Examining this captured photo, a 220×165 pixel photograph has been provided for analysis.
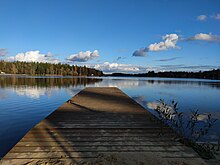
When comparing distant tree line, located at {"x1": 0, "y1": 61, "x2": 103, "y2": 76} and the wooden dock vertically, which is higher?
distant tree line, located at {"x1": 0, "y1": 61, "x2": 103, "y2": 76}

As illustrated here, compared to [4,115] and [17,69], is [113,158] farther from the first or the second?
[17,69]

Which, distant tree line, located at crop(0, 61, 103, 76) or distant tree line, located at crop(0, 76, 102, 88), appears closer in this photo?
distant tree line, located at crop(0, 76, 102, 88)

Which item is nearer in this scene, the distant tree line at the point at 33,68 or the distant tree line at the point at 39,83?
the distant tree line at the point at 39,83

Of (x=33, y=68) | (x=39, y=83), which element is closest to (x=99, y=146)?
(x=39, y=83)

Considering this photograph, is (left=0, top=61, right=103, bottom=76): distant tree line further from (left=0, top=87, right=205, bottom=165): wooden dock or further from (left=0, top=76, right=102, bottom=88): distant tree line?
(left=0, top=87, right=205, bottom=165): wooden dock

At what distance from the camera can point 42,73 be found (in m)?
115

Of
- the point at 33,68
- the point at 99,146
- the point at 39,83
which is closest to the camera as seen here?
the point at 99,146

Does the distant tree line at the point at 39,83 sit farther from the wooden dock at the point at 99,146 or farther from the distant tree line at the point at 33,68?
the distant tree line at the point at 33,68

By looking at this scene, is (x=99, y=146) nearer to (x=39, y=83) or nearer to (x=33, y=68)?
(x=39, y=83)

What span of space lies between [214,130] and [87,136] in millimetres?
6518

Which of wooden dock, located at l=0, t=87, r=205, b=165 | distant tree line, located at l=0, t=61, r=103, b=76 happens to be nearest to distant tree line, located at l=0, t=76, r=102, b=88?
wooden dock, located at l=0, t=87, r=205, b=165

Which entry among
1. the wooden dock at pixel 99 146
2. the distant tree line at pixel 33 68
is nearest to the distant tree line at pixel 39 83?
the wooden dock at pixel 99 146

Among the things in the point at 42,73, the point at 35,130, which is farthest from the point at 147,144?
the point at 42,73

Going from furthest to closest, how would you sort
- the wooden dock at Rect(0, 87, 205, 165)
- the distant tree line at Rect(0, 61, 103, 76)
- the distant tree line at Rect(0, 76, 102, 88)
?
1. the distant tree line at Rect(0, 61, 103, 76)
2. the distant tree line at Rect(0, 76, 102, 88)
3. the wooden dock at Rect(0, 87, 205, 165)
